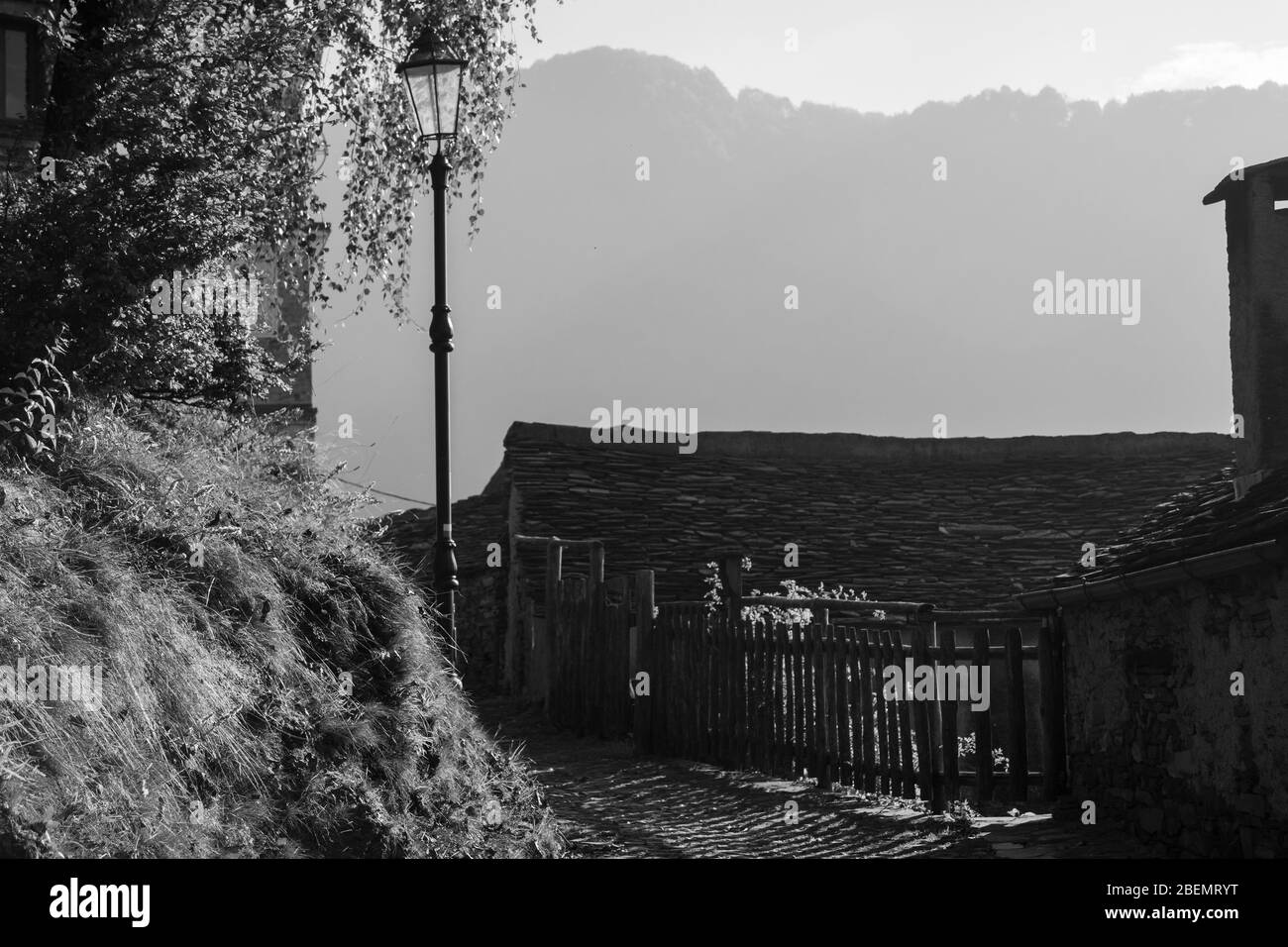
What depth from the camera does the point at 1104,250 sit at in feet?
428

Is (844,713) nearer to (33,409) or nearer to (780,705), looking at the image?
(780,705)

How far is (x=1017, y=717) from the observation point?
9844 mm

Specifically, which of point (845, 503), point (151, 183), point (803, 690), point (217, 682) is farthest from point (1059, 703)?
point (845, 503)

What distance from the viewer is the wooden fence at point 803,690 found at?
9.91m

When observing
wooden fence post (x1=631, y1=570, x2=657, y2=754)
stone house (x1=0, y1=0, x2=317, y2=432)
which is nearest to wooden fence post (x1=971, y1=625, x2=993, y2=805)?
wooden fence post (x1=631, y1=570, x2=657, y2=754)

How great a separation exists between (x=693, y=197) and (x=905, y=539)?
13886 cm

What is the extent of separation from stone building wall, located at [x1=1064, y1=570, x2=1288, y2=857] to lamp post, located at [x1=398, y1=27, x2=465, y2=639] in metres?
4.45

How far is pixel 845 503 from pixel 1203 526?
43.7 ft

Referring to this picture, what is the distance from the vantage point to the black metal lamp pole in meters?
9.26

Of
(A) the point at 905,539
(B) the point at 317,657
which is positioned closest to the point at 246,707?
(B) the point at 317,657

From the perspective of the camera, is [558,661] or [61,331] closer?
[61,331]

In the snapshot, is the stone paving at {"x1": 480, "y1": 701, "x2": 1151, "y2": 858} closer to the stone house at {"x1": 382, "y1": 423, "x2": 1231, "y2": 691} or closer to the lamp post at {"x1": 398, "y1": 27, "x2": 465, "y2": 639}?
the lamp post at {"x1": 398, "y1": 27, "x2": 465, "y2": 639}

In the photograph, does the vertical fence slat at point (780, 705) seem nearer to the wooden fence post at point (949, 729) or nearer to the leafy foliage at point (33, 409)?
the wooden fence post at point (949, 729)
